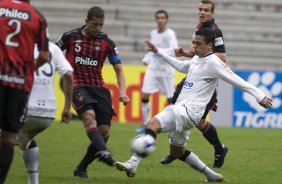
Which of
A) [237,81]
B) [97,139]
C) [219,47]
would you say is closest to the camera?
[237,81]

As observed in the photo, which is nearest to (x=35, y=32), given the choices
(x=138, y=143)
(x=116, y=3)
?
(x=138, y=143)

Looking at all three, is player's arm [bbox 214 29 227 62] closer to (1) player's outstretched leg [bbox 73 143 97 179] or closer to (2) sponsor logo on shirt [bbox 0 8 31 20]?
(1) player's outstretched leg [bbox 73 143 97 179]

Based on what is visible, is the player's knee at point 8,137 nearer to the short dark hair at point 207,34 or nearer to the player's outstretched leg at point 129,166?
the player's outstretched leg at point 129,166

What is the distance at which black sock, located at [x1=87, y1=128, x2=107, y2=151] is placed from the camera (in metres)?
9.38

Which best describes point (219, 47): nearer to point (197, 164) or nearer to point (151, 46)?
point (151, 46)

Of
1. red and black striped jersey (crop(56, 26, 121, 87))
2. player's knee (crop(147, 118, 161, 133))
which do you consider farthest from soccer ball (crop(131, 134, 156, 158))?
red and black striped jersey (crop(56, 26, 121, 87))

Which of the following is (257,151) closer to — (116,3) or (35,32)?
(35,32)

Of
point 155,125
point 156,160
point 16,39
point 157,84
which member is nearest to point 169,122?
point 155,125

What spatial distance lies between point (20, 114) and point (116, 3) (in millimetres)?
19458

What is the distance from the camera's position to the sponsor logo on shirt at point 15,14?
24.8 ft

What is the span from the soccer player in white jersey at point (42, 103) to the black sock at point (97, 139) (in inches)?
45.7

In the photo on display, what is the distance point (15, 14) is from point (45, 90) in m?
1.00

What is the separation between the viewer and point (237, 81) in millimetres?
9070

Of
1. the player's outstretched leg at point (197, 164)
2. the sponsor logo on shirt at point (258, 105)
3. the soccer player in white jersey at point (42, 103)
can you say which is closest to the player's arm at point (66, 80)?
the soccer player in white jersey at point (42, 103)
